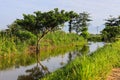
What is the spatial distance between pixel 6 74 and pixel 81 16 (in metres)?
48.2

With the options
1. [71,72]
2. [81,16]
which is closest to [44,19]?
[71,72]

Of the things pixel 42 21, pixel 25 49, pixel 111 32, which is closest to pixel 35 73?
pixel 25 49

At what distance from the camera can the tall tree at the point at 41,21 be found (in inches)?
1350

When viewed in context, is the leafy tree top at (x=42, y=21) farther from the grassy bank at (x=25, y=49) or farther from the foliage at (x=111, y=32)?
the foliage at (x=111, y=32)

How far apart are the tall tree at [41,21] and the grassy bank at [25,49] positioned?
1.82 metres

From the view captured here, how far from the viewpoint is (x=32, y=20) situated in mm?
33906

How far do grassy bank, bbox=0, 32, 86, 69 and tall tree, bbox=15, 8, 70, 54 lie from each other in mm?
1818

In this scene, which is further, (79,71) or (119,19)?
(119,19)

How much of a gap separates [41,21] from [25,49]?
4126mm

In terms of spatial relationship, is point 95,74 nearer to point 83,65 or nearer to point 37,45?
point 83,65

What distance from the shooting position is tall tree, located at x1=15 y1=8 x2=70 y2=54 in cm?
3428

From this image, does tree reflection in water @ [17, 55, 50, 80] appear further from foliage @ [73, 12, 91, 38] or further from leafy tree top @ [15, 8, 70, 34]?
foliage @ [73, 12, 91, 38]

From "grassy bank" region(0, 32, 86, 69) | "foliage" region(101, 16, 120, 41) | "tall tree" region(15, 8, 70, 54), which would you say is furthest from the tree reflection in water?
"foliage" region(101, 16, 120, 41)

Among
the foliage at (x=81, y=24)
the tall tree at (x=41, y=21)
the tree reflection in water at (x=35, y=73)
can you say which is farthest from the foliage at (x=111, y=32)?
the tree reflection in water at (x=35, y=73)
